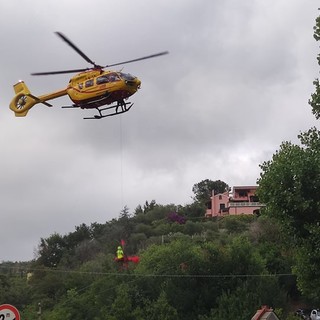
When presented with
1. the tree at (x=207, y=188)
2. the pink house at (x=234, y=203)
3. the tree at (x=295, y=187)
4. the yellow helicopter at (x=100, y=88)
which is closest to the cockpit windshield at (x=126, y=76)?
the yellow helicopter at (x=100, y=88)

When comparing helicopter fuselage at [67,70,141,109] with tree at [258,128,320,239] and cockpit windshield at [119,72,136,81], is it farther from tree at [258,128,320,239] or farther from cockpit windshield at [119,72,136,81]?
tree at [258,128,320,239]

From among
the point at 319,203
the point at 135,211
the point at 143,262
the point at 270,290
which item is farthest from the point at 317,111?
the point at 135,211

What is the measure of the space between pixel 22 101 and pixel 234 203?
7536 centimetres

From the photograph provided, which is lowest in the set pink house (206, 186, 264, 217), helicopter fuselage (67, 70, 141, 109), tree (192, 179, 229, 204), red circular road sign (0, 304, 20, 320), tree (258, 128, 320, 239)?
red circular road sign (0, 304, 20, 320)

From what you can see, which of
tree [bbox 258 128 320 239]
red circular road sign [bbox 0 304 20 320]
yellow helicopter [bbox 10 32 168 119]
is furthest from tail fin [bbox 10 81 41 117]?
red circular road sign [bbox 0 304 20 320]

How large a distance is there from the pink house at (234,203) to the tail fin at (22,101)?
2843 inches

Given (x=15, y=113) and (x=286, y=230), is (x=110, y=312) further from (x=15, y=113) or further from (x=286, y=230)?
(x=286, y=230)

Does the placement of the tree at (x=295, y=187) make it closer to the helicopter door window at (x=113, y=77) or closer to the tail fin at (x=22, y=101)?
the helicopter door window at (x=113, y=77)

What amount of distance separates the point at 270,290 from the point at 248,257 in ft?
11.9

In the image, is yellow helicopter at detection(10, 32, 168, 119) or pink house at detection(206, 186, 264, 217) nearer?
yellow helicopter at detection(10, 32, 168, 119)

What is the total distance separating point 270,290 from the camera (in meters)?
44.6

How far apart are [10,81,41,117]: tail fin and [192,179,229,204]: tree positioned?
3649 inches

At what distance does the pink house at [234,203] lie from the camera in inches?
3737

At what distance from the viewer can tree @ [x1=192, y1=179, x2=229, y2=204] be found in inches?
4574
